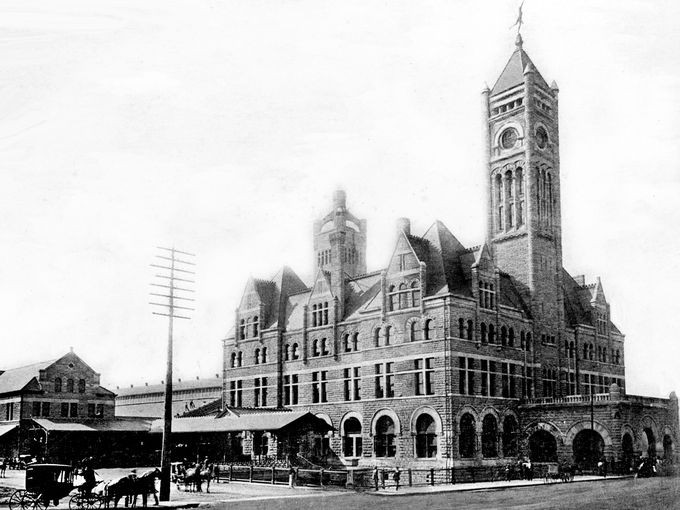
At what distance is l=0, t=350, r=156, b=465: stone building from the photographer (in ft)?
192

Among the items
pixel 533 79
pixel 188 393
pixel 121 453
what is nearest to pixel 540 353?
pixel 533 79

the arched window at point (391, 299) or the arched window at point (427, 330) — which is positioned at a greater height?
the arched window at point (391, 299)

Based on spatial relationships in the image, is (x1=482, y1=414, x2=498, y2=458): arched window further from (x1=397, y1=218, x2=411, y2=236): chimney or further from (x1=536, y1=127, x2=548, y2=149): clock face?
(x1=536, y1=127, x2=548, y2=149): clock face

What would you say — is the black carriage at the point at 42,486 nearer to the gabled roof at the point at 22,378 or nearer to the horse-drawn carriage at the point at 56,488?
the horse-drawn carriage at the point at 56,488

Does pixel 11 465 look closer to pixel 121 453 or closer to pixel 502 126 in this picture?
pixel 121 453

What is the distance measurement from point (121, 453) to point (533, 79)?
4271 centimetres

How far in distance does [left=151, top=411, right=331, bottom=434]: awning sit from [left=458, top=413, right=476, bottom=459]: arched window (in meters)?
8.00

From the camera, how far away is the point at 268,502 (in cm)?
2736

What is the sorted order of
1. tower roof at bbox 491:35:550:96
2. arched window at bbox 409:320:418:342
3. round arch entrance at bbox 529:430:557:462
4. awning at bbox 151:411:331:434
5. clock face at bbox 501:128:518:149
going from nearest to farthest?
awning at bbox 151:411:331:434, arched window at bbox 409:320:418:342, round arch entrance at bbox 529:430:557:462, clock face at bbox 501:128:518:149, tower roof at bbox 491:35:550:96

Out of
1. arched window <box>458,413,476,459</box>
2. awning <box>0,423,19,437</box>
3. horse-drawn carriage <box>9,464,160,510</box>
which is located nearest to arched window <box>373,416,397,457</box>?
arched window <box>458,413,476,459</box>

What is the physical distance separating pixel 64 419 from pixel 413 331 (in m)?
30.6

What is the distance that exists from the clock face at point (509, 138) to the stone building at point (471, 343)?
11 centimetres

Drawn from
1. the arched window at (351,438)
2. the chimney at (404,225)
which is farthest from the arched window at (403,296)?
the arched window at (351,438)

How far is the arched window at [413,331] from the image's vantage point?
4700 centimetres
